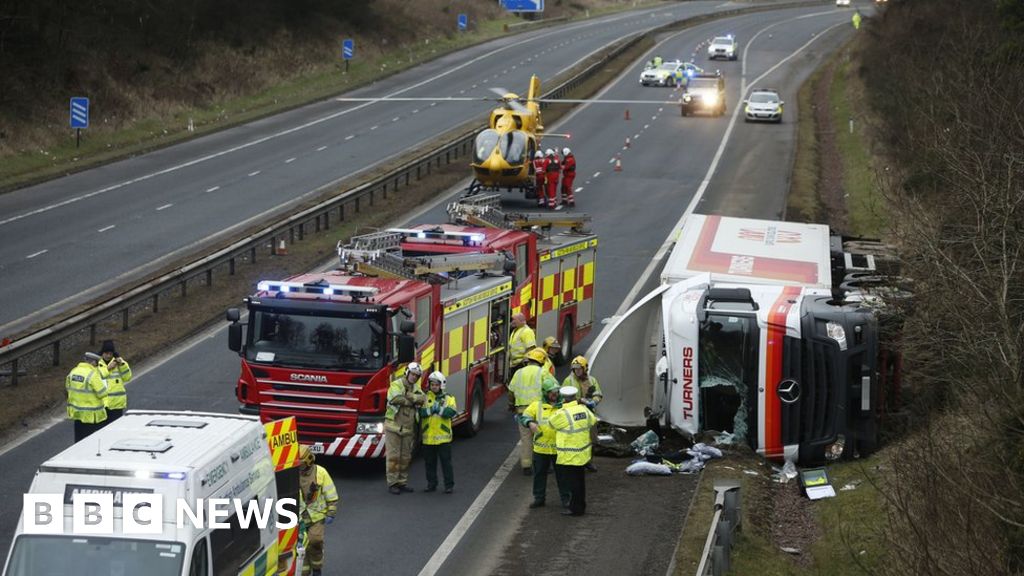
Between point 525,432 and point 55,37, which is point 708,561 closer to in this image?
point 525,432

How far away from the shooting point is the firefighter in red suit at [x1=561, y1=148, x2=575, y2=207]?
42031mm

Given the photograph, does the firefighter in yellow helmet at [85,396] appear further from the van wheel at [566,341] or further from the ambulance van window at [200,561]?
the van wheel at [566,341]

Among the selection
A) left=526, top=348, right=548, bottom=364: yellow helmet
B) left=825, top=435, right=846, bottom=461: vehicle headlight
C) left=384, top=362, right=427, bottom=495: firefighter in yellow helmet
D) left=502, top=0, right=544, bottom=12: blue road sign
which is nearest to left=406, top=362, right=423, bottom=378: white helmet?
left=384, top=362, right=427, bottom=495: firefighter in yellow helmet

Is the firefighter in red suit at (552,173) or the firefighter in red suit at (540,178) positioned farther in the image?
the firefighter in red suit at (540,178)

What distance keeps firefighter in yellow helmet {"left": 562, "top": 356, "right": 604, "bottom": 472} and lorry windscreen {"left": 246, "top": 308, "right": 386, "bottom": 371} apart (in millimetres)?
2368

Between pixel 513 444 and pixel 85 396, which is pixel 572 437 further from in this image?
pixel 85 396

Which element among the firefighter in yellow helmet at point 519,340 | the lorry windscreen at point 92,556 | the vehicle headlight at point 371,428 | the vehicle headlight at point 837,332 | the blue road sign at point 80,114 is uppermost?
the blue road sign at point 80,114

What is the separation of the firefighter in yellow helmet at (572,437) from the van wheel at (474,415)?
411cm

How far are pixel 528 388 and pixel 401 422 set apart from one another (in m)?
2.12

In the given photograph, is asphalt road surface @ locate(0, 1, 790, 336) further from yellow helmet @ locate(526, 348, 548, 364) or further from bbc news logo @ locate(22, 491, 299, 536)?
bbc news logo @ locate(22, 491, 299, 536)

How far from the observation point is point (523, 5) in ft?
366

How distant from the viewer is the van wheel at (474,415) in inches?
814

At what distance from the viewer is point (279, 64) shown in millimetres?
73938

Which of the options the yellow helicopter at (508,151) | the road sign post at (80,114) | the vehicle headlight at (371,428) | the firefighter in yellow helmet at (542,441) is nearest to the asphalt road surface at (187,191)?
the road sign post at (80,114)
